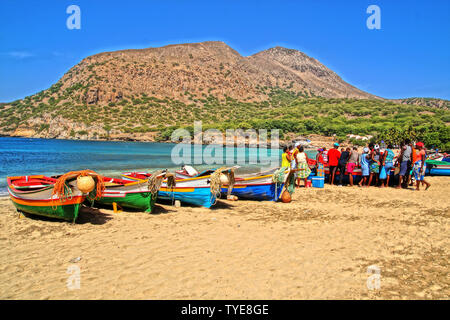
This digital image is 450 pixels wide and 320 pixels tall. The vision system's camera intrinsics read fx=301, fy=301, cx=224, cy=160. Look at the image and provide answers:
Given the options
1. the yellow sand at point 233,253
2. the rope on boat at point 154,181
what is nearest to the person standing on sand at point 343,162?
the yellow sand at point 233,253

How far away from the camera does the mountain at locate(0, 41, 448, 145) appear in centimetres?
8126

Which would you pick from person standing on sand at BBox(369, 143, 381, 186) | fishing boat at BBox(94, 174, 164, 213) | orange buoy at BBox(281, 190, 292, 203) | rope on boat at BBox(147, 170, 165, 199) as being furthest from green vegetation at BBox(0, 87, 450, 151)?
fishing boat at BBox(94, 174, 164, 213)

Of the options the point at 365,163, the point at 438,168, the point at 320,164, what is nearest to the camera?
the point at 365,163

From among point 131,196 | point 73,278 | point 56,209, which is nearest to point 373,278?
point 73,278

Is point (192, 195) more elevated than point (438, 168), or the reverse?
point (438, 168)

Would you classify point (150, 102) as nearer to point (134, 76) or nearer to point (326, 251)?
point (134, 76)

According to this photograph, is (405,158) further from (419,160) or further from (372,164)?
(372,164)

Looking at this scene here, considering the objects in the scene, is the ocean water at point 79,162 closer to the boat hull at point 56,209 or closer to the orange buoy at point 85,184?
the boat hull at point 56,209

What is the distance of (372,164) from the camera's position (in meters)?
14.1

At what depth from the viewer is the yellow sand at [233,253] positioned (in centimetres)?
441

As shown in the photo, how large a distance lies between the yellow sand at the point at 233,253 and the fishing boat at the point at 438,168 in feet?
35.6
